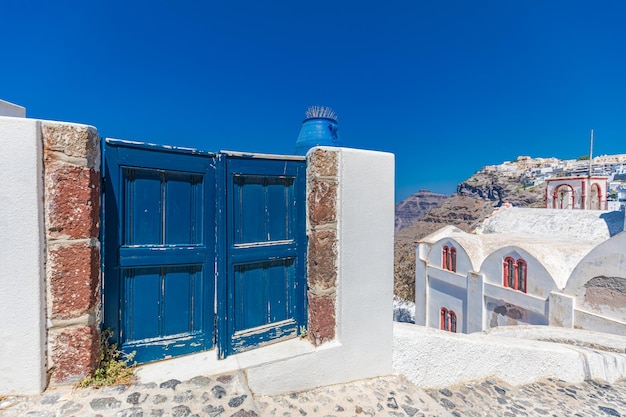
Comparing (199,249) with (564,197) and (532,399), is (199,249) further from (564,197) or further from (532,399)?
(564,197)

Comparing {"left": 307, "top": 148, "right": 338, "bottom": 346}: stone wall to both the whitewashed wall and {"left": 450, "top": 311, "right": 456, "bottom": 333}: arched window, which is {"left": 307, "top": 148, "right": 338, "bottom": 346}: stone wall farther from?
{"left": 450, "top": 311, "right": 456, "bottom": 333}: arched window

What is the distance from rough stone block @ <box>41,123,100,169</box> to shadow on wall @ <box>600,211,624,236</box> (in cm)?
1603

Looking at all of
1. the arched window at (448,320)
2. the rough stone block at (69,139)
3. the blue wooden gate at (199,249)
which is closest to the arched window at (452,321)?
the arched window at (448,320)

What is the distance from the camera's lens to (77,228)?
1733mm

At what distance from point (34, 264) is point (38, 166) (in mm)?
562

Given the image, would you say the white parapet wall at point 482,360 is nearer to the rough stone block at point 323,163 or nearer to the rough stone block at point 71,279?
the rough stone block at point 323,163

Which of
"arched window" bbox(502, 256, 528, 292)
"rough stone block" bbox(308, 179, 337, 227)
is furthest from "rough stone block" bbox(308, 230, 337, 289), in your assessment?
"arched window" bbox(502, 256, 528, 292)

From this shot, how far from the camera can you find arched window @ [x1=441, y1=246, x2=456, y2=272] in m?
13.1

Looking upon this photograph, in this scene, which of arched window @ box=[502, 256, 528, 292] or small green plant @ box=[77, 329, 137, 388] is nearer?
small green plant @ box=[77, 329, 137, 388]

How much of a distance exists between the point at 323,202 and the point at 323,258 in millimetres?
456

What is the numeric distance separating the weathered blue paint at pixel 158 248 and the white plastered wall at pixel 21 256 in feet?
1.07

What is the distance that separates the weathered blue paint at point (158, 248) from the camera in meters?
1.90

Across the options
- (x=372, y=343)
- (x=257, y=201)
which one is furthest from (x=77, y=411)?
(x=372, y=343)

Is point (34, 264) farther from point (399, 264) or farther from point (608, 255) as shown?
point (399, 264)
